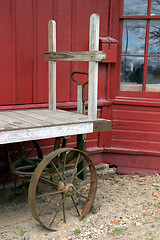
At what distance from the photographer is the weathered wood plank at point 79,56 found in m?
3.44

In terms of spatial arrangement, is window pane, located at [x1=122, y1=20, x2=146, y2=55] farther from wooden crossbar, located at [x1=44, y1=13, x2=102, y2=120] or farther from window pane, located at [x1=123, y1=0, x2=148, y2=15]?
wooden crossbar, located at [x1=44, y1=13, x2=102, y2=120]

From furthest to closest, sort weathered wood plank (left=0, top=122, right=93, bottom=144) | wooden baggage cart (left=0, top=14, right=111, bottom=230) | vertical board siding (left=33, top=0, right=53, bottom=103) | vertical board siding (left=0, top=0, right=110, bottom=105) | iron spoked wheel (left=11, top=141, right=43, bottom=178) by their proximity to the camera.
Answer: vertical board siding (left=33, top=0, right=53, bottom=103) → vertical board siding (left=0, top=0, right=110, bottom=105) → iron spoked wheel (left=11, top=141, right=43, bottom=178) → wooden baggage cart (left=0, top=14, right=111, bottom=230) → weathered wood plank (left=0, top=122, right=93, bottom=144)

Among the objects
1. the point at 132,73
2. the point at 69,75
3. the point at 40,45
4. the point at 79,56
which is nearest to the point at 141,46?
the point at 132,73

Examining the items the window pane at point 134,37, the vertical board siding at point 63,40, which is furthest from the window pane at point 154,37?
the vertical board siding at point 63,40

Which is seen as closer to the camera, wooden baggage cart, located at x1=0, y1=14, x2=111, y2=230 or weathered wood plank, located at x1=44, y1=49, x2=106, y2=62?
wooden baggage cart, located at x1=0, y1=14, x2=111, y2=230

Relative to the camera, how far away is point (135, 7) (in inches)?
204

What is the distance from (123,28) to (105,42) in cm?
49

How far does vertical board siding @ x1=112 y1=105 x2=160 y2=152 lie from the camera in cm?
534

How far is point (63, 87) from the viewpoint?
487 cm

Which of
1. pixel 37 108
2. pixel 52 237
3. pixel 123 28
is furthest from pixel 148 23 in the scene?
pixel 52 237

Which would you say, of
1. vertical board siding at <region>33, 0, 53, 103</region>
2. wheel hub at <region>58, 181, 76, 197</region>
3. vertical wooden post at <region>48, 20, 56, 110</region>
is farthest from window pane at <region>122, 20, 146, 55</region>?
wheel hub at <region>58, 181, 76, 197</region>

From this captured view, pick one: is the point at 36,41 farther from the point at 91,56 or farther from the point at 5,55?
the point at 91,56

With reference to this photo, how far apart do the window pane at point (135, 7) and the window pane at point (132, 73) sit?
732mm

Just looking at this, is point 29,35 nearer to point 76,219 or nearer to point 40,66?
point 40,66
